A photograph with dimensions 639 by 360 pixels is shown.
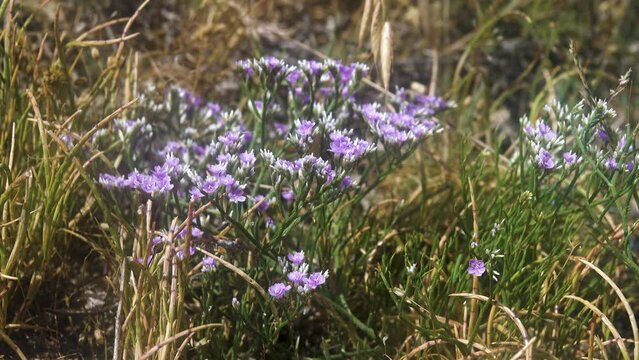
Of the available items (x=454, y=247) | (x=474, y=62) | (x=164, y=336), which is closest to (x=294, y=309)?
(x=164, y=336)

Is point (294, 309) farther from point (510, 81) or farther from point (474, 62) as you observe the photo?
point (510, 81)

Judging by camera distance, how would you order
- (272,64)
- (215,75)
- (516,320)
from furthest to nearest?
(215,75) → (272,64) → (516,320)

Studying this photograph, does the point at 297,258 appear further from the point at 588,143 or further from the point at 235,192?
the point at 588,143

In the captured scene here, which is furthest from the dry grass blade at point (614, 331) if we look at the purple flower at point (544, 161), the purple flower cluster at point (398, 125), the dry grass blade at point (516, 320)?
the purple flower cluster at point (398, 125)

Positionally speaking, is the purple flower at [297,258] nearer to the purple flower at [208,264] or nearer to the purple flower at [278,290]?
the purple flower at [278,290]

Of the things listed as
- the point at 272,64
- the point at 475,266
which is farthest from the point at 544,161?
the point at 272,64

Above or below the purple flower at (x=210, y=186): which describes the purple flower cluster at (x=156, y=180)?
below

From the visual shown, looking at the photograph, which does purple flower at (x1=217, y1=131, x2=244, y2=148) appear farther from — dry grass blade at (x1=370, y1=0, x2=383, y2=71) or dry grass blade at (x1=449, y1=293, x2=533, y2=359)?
dry grass blade at (x1=449, y1=293, x2=533, y2=359)
